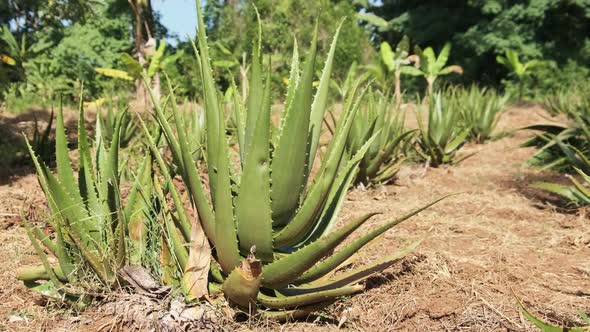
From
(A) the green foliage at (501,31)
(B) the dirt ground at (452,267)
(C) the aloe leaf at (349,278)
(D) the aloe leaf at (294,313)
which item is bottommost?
(B) the dirt ground at (452,267)

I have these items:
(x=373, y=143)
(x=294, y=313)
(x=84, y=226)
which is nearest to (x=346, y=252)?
(x=294, y=313)

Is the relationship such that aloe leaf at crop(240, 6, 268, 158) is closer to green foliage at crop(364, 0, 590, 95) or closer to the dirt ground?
the dirt ground

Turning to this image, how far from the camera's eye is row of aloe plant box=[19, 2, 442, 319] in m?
1.65

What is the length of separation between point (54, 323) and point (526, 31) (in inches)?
758

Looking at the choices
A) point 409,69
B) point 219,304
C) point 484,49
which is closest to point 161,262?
point 219,304

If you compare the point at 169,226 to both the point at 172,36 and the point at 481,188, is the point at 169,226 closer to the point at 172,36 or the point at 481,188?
the point at 481,188

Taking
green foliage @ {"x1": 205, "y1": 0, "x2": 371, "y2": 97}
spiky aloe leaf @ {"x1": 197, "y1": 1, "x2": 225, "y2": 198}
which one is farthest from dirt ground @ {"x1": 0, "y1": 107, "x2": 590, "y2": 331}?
green foliage @ {"x1": 205, "y1": 0, "x2": 371, "y2": 97}

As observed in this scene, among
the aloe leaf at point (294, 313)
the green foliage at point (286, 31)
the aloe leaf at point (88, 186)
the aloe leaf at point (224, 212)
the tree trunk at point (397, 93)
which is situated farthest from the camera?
the green foliage at point (286, 31)

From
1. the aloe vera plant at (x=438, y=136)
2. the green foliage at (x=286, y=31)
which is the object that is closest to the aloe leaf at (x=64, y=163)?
the aloe vera plant at (x=438, y=136)

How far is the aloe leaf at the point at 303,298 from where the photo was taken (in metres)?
1.76

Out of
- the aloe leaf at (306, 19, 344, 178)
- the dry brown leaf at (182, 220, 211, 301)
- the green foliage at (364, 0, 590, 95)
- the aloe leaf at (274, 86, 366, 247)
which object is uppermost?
the green foliage at (364, 0, 590, 95)

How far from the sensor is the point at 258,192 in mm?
1630

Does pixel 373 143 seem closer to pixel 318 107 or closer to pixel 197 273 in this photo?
pixel 318 107

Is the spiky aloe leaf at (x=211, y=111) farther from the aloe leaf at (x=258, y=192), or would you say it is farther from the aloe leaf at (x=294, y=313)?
the aloe leaf at (x=294, y=313)
